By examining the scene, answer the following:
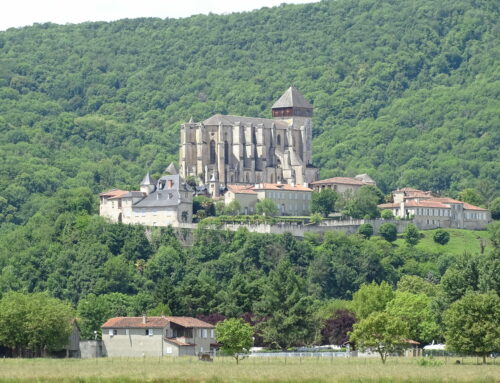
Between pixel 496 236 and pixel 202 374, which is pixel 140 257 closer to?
pixel 496 236

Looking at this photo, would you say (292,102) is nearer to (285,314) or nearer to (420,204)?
(420,204)

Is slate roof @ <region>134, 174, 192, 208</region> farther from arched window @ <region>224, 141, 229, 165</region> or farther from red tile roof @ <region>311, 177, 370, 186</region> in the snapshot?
red tile roof @ <region>311, 177, 370, 186</region>

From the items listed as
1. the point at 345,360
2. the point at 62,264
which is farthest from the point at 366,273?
the point at 345,360

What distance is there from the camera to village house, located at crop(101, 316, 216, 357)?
112 meters

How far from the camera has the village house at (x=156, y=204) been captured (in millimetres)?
164500

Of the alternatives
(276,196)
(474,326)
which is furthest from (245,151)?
(474,326)

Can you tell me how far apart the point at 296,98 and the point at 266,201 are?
3048 cm

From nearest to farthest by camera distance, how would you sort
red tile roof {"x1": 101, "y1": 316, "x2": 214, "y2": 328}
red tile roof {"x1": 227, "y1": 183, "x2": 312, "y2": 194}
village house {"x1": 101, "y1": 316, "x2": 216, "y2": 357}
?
1. village house {"x1": 101, "y1": 316, "x2": 216, "y2": 357}
2. red tile roof {"x1": 101, "y1": 316, "x2": 214, "y2": 328}
3. red tile roof {"x1": 227, "y1": 183, "x2": 312, "y2": 194}

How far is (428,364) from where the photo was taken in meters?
94.6

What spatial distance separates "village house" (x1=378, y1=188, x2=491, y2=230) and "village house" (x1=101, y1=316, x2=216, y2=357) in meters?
63.4

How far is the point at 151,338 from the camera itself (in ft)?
370

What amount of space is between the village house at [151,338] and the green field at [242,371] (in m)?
12.5

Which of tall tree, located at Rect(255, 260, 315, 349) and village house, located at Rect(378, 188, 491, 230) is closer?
tall tree, located at Rect(255, 260, 315, 349)

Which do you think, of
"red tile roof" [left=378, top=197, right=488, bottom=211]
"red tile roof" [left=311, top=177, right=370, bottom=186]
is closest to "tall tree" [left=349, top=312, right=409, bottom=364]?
"red tile roof" [left=378, top=197, right=488, bottom=211]
